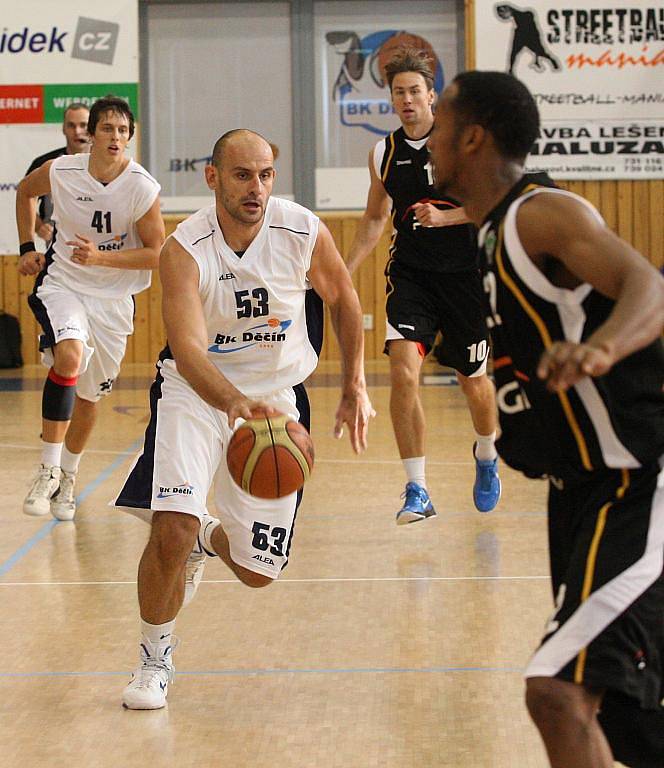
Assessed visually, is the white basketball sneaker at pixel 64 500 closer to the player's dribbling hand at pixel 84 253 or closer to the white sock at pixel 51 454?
the white sock at pixel 51 454

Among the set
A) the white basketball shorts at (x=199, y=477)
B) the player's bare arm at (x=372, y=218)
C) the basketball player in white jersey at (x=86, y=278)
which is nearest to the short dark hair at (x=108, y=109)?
the basketball player in white jersey at (x=86, y=278)

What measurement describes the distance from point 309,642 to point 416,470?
1.67 m

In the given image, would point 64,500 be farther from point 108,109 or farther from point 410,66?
point 410,66

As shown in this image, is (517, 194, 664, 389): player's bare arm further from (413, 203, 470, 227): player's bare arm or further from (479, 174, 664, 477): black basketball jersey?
(413, 203, 470, 227): player's bare arm

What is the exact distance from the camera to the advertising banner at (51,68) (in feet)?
42.9

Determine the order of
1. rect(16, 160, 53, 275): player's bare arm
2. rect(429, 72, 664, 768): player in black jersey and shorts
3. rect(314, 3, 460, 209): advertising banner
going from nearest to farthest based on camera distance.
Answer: rect(429, 72, 664, 768): player in black jersey and shorts
rect(16, 160, 53, 275): player's bare arm
rect(314, 3, 460, 209): advertising banner

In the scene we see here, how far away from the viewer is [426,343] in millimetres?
5746

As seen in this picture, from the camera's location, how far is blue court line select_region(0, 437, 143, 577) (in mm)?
5250

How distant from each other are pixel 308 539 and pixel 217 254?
2050 millimetres

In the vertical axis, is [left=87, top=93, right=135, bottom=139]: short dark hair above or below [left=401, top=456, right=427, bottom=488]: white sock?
above

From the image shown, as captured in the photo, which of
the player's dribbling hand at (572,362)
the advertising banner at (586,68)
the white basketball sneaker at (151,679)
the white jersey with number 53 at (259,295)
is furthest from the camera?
the advertising banner at (586,68)

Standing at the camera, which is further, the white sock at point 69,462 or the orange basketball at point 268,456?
the white sock at point 69,462

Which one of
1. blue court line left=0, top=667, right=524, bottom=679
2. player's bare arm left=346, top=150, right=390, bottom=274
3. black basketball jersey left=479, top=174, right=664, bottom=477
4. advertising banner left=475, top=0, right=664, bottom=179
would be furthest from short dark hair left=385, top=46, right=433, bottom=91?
advertising banner left=475, top=0, right=664, bottom=179

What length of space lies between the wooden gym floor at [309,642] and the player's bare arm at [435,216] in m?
1.38
